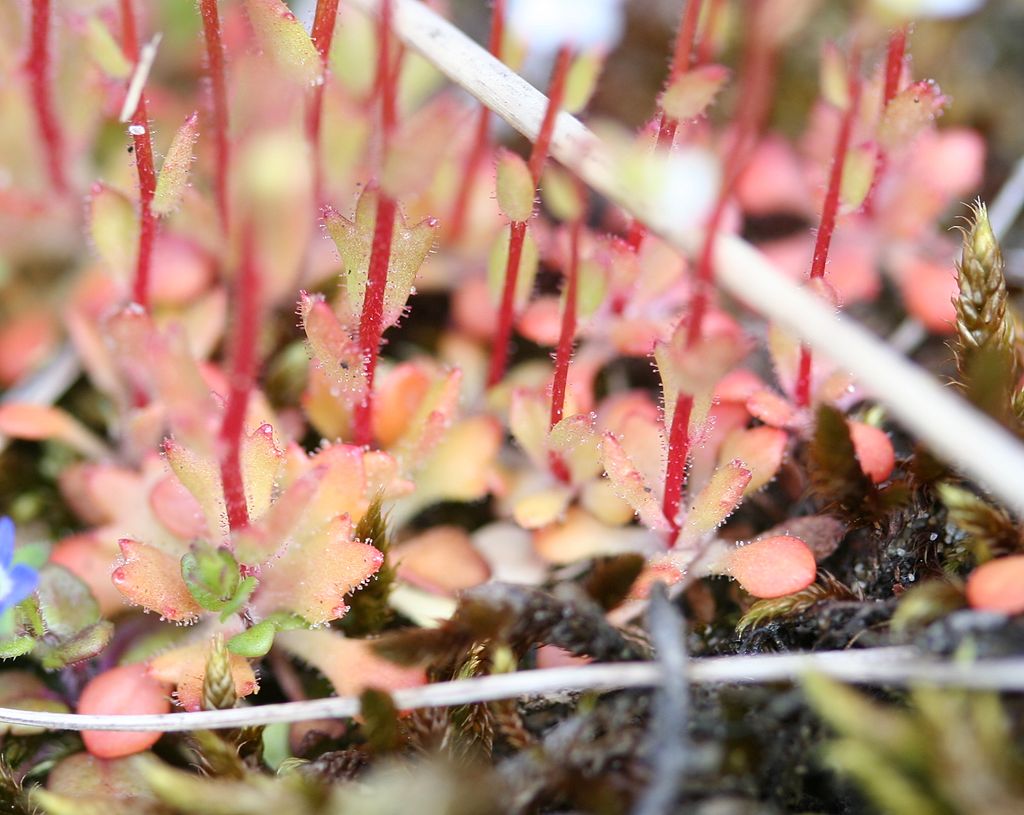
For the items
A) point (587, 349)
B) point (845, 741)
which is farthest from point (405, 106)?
point (845, 741)

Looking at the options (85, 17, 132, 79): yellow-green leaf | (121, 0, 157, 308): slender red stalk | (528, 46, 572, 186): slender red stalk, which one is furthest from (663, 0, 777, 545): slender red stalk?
(85, 17, 132, 79): yellow-green leaf

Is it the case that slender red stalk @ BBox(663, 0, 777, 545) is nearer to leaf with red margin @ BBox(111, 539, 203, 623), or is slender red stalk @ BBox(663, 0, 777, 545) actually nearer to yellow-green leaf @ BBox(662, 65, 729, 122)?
yellow-green leaf @ BBox(662, 65, 729, 122)

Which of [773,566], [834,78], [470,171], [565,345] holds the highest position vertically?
[834,78]

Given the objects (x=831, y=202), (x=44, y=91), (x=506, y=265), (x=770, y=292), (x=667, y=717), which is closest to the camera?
(x=667, y=717)

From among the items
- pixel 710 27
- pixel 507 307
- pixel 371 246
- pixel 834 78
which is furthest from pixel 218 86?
pixel 834 78

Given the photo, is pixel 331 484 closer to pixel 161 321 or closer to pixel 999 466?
pixel 161 321

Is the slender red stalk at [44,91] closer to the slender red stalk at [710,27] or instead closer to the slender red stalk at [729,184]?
the slender red stalk at [710,27]

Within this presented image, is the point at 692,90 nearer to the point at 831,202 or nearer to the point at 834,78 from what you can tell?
the point at 831,202
